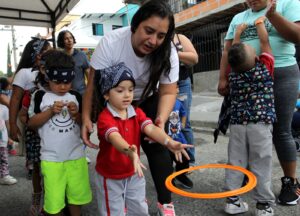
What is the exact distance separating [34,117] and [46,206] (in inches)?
24.2

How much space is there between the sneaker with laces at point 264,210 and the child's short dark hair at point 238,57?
101 centimetres

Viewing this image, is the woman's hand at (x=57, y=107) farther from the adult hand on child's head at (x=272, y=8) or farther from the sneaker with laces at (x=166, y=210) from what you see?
the adult hand on child's head at (x=272, y=8)

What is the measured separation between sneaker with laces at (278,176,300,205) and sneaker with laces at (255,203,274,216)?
0.86 feet

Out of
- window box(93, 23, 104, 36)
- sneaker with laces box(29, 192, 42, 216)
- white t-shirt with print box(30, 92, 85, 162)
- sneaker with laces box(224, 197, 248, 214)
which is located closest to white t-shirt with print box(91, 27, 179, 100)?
white t-shirt with print box(30, 92, 85, 162)

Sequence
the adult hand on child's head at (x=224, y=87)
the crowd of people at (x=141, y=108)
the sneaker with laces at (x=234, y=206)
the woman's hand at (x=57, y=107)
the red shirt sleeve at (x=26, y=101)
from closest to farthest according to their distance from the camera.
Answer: the crowd of people at (x=141, y=108)
the woman's hand at (x=57, y=107)
the sneaker with laces at (x=234, y=206)
the red shirt sleeve at (x=26, y=101)
the adult hand on child's head at (x=224, y=87)

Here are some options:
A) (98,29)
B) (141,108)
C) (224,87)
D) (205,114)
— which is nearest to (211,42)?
(205,114)

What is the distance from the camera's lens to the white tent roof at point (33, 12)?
5895 mm

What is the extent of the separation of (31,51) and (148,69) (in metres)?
1.27

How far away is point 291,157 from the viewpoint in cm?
268

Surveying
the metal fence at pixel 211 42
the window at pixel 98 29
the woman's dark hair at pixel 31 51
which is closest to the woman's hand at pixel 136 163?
the woman's dark hair at pixel 31 51

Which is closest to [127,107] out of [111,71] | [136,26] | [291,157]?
[111,71]

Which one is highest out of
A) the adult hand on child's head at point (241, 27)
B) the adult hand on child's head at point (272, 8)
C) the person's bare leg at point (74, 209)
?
the adult hand on child's head at point (272, 8)

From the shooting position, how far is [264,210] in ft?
8.00

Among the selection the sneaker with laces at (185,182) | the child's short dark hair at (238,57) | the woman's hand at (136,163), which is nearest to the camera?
the woman's hand at (136,163)
